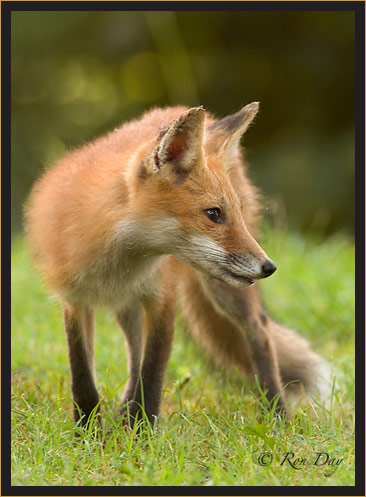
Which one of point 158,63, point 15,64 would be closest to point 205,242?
Answer: point 158,63

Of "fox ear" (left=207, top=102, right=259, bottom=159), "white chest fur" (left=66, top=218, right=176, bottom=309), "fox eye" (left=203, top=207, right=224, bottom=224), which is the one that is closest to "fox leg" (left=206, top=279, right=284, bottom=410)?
"white chest fur" (left=66, top=218, right=176, bottom=309)

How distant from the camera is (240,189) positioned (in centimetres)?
482

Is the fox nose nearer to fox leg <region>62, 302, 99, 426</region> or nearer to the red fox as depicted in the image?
the red fox

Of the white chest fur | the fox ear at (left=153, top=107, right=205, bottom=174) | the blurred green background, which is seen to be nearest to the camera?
the fox ear at (left=153, top=107, right=205, bottom=174)

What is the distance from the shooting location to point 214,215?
3639 millimetres

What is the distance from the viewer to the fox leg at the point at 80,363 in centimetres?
439

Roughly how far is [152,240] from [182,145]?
53cm

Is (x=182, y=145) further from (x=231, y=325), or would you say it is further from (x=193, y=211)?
(x=231, y=325)

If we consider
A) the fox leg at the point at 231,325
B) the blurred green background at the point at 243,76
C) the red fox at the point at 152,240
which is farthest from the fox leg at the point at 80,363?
the blurred green background at the point at 243,76

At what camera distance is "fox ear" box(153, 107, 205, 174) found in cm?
348

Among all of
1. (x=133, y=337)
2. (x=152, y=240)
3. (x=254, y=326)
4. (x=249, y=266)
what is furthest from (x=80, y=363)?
(x=249, y=266)

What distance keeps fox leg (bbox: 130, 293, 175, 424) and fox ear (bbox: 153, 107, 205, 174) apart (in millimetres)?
1021
